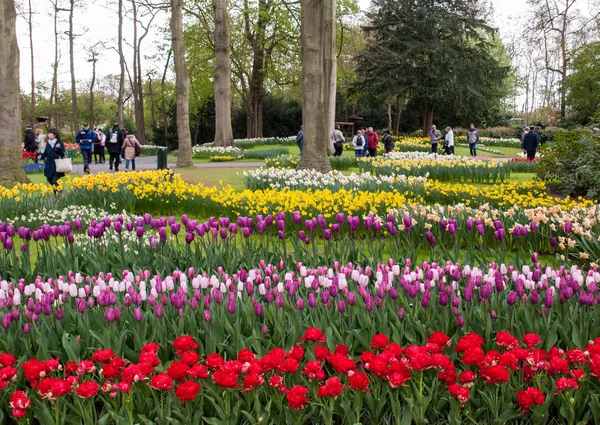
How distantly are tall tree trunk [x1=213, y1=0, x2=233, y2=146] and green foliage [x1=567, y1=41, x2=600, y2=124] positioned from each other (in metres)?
24.3

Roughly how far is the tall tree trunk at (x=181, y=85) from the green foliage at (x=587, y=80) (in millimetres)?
29159

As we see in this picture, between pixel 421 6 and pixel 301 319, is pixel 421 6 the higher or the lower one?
the higher one

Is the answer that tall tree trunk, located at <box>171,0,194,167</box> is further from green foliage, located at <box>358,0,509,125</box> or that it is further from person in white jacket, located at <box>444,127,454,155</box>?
green foliage, located at <box>358,0,509,125</box>

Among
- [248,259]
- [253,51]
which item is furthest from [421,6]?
Result: [248,259]

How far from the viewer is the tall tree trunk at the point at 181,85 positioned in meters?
18.0

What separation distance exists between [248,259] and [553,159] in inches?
400

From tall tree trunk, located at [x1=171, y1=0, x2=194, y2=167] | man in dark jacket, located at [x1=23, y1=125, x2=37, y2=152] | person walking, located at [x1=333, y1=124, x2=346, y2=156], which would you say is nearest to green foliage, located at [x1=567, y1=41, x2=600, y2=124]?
person walking, located at [x1=333, y1=124, x2=346, y2=156]

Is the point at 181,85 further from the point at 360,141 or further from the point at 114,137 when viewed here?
the point at 360,141

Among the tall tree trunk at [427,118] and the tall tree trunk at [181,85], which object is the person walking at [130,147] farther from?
the tall tree trunk at [427,118]

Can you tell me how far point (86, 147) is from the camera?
62.6 ft

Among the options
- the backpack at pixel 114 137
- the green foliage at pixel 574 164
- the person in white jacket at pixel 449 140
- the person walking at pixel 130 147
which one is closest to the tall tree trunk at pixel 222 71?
the backpack at pixel 114 137

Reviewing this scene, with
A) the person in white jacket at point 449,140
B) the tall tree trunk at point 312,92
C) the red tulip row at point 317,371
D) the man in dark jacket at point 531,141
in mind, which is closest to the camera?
the red tulip row at point 317,371

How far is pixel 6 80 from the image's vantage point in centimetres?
1204

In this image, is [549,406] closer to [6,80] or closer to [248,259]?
[248,259]
